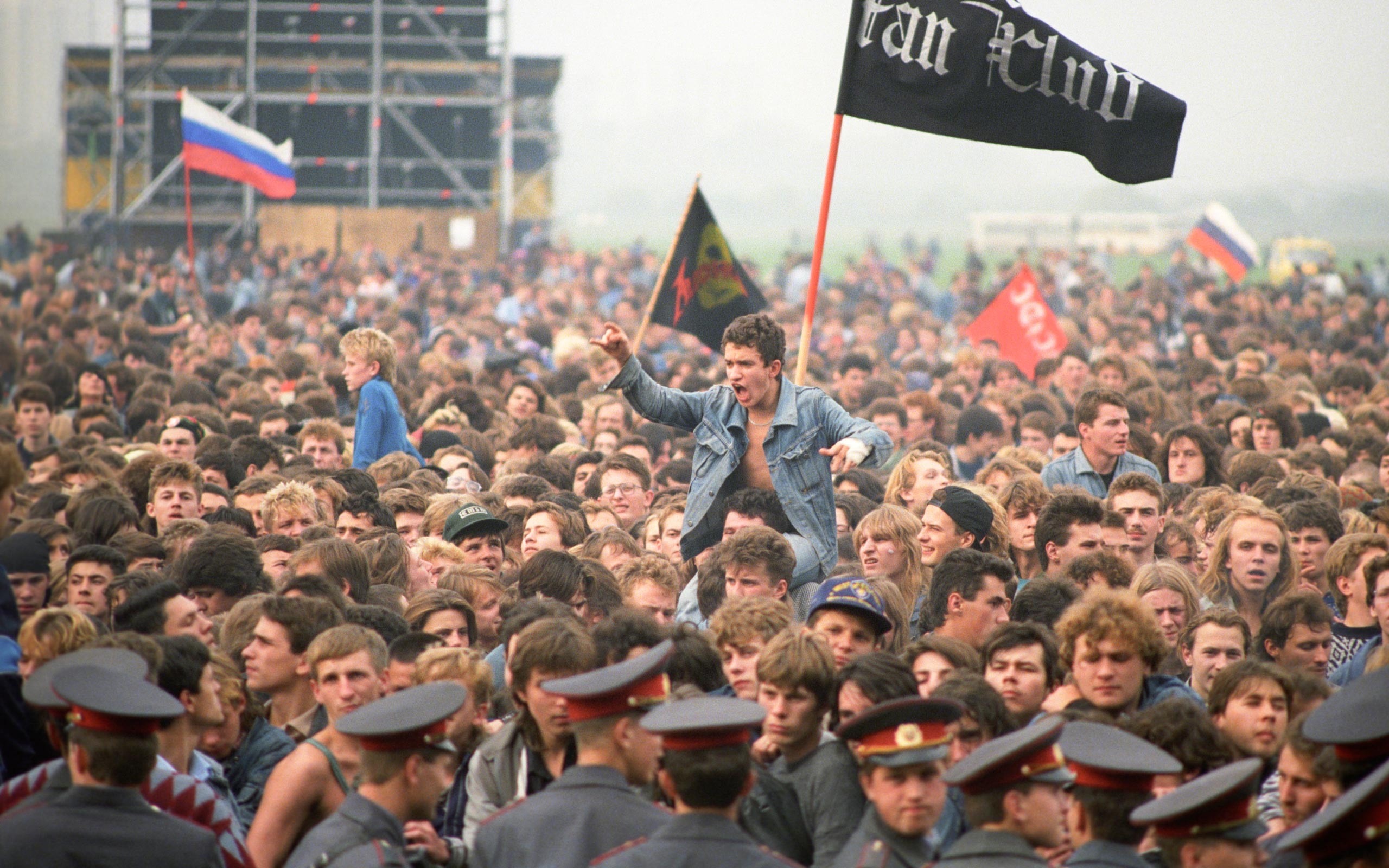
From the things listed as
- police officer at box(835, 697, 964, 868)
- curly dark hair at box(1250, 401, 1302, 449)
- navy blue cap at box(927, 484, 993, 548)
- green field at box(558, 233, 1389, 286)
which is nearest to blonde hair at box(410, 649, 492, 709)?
police officer at box(835, 697, 964, 868)

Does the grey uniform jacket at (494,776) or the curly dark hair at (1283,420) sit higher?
the curly dark hair at (1283,420)

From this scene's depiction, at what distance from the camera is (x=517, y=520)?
859cm

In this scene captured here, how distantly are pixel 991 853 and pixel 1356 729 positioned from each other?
3.09 ft

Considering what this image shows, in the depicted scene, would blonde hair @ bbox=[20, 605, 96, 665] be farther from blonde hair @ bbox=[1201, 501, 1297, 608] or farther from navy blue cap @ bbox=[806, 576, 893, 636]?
blonde hair @ bbox=[1201, 501, 1297, 608]

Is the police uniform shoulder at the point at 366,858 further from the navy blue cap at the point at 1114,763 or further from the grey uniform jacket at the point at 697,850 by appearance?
the navy blue cap at the point at 1114,763

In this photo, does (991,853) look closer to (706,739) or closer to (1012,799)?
(1012,799)

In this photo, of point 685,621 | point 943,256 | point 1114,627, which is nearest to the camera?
point 1114,627

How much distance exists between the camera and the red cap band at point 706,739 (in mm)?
3770

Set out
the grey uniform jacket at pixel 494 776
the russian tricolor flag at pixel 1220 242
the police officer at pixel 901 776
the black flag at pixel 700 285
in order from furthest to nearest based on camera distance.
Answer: the russian tricolor flag at pixel 1220 242 → the black flag at pixel 700 285 → the grey uniform jacket at pixel 494 776 → the police officer at pixel 901 776

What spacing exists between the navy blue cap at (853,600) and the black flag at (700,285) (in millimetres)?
6037

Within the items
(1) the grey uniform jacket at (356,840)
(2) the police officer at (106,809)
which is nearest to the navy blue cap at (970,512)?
(1) the grey uniform jacket at (356,840)

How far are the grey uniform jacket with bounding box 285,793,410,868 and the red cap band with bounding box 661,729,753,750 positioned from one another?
755mm

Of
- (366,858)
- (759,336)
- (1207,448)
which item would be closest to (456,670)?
(366,858)

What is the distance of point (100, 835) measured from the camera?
3748 millimetres
